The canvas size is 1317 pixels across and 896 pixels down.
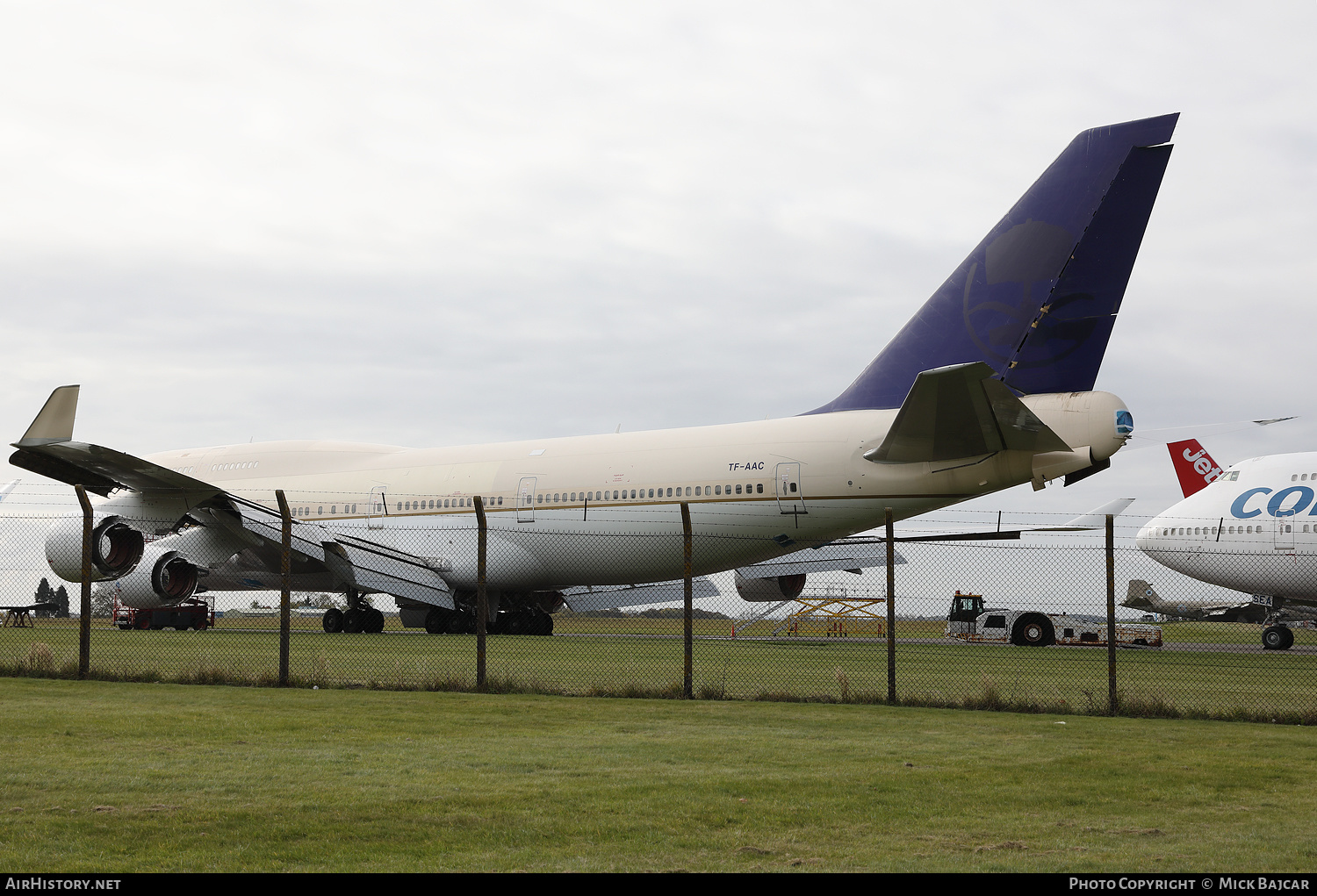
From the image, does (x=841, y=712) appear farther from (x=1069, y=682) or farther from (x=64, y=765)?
(x=64, y=765)

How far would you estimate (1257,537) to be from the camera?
27.2 m

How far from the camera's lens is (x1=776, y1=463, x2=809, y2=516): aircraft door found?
20781mm

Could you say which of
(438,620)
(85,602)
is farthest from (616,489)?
(85,602)

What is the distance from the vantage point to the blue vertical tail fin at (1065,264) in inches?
710

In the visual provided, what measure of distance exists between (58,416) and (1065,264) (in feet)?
48.1

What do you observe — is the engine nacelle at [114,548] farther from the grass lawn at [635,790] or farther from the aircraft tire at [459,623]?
the aircraft tire at [459,623]

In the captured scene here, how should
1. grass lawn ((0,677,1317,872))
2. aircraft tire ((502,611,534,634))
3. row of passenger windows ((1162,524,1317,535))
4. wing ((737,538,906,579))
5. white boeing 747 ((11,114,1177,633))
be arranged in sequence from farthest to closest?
row of passenger windows ((1162,524,1317,535))
aircraft tire ((502,611,534,634))
wing ((737,538,906,579))
white boeing 747 ((11,114,1177,633))
grass lawn ((0,677,1317,872))

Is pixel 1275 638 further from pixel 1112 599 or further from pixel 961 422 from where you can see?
pixel 1112 599

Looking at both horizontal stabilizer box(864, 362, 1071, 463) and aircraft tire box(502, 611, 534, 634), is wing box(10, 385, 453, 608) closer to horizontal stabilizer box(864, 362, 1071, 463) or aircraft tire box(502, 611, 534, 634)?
aircraft tire box(502, 611, 534, 634)

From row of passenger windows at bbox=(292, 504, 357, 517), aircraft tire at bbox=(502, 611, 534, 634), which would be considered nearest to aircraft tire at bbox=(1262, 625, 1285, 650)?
aircraft tire at bbox=(502, 611, 534, 634)

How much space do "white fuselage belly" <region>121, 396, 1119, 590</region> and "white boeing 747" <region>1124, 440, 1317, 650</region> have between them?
922 centimetres

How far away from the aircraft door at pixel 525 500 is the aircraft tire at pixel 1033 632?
10.7 meters

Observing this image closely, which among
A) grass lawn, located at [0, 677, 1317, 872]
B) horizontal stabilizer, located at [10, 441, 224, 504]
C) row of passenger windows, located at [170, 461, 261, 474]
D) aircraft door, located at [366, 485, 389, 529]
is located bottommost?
grass lawn, located at [0, 677, 1317, 872]
